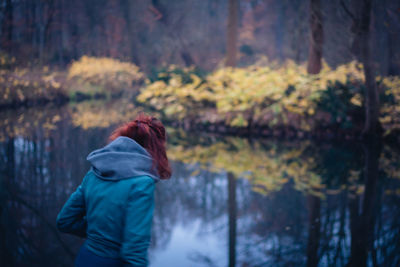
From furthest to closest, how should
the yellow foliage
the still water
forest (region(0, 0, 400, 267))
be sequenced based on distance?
the yellow foliage, forest (region(0, 0, 400, 267)), the still water

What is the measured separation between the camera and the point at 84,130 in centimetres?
1086

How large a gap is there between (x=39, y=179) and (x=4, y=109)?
34.0 feet

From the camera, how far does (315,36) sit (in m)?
10.1

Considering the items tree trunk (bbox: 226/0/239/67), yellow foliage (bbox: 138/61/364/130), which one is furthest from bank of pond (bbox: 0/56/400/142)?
tree trunk (bbox: 226/0/239/67)

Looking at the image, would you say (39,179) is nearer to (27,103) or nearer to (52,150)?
(52,150)

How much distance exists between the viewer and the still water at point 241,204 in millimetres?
3498

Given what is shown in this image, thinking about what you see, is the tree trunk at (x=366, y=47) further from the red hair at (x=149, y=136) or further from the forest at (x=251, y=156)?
the red hair at (x=149, y=136)

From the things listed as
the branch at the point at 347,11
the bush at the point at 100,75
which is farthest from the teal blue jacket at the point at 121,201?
the bush at the point at 100,75

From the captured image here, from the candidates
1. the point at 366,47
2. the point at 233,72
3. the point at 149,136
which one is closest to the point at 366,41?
the point at 366,47

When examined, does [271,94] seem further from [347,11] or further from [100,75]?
[100,75]

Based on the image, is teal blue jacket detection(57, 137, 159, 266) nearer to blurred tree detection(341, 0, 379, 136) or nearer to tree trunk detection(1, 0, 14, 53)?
A: blurred tree detection(341, 0, 379, 136)

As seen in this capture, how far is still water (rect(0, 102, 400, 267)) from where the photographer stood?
3498 millimetres

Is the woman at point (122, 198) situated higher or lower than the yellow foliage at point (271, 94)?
lower

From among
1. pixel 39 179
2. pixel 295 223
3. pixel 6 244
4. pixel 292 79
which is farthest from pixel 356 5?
pixel 6 244
